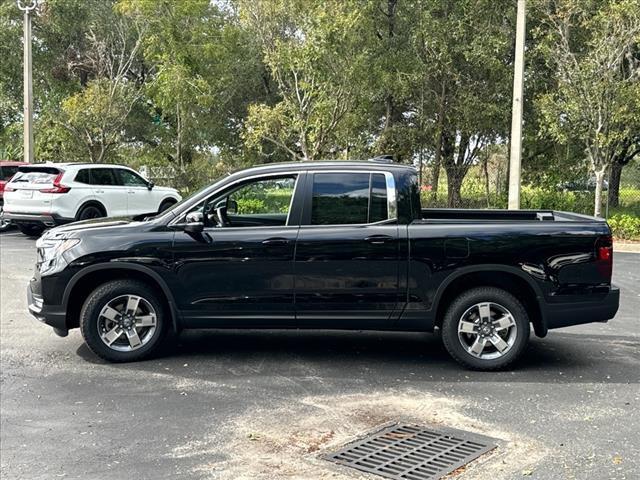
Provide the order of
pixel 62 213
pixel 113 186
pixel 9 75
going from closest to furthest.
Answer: pixel 62 213, pixel 113 186, pixel 9 75

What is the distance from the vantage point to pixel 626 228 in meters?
17.5

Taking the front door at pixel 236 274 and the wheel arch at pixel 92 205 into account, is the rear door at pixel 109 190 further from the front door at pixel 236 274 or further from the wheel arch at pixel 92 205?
the front door at pixel 236 274

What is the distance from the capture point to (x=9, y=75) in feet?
88.9

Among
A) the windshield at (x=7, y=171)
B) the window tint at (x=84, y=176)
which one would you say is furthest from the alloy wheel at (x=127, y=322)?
the windshield at (x=7, y=171)

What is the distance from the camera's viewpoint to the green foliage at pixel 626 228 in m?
17.4

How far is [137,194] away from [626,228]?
1204 centimetres

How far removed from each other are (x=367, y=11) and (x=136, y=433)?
56.0 feet

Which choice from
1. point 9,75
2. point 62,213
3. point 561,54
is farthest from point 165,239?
point 9,75

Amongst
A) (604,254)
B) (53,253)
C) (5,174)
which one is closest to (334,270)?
(604,254)

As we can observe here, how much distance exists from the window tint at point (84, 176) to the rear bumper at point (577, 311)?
12082 millimetres

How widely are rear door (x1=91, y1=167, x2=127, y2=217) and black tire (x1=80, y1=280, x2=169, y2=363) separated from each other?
10064mm

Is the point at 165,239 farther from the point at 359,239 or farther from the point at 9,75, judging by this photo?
the point at 9,75

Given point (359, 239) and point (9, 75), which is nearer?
point (359, 239)

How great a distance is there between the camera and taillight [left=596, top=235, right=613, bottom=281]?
20.4 feet
